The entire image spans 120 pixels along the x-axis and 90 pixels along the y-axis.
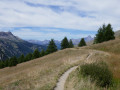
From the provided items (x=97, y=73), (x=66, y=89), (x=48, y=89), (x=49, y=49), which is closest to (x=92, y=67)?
(x=97, y=73)

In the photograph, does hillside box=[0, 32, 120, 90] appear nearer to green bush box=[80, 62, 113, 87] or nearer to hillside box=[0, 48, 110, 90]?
hillside box=[0, 48, 110, 90]

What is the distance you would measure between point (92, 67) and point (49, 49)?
53066 millimetres

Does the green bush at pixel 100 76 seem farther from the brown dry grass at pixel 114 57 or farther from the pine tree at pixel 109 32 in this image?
the pine tree at pixel 109 32

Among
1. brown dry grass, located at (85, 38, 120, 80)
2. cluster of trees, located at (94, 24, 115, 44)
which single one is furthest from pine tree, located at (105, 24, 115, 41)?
brown dry grass, located at (85, 38, 120, 80)

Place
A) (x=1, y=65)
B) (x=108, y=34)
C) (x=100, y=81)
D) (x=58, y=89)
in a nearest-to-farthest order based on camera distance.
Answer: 1. (x=58, y=89)
2. (x=100, y=81)
3. (x=108, y=34)
4. (x=1, y=65)

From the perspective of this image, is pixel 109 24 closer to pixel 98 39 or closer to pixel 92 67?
pixel 98 39

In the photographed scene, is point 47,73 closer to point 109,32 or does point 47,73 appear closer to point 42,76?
point 42,76

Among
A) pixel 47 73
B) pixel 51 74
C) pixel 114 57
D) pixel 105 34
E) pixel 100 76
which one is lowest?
pixel 47 73

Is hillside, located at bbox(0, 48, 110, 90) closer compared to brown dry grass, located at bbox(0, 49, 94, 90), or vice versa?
brown dry grass, located at bbox(0, 49, 94, 90)

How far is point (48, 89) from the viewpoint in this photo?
7.54 meters

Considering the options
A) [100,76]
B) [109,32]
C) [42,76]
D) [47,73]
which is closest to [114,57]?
[47,73]

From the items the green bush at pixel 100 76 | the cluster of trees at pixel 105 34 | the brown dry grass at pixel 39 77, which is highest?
the cluster of trees at pixel 105 34

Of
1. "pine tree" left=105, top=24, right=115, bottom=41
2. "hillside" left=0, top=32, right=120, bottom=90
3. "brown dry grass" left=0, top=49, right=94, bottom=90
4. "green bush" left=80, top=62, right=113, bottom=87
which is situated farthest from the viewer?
"pine tree" left=105, top=24, right=115, bottom=41

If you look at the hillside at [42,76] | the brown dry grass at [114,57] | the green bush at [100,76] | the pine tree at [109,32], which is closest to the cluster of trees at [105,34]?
the pine tree at [109,32]
